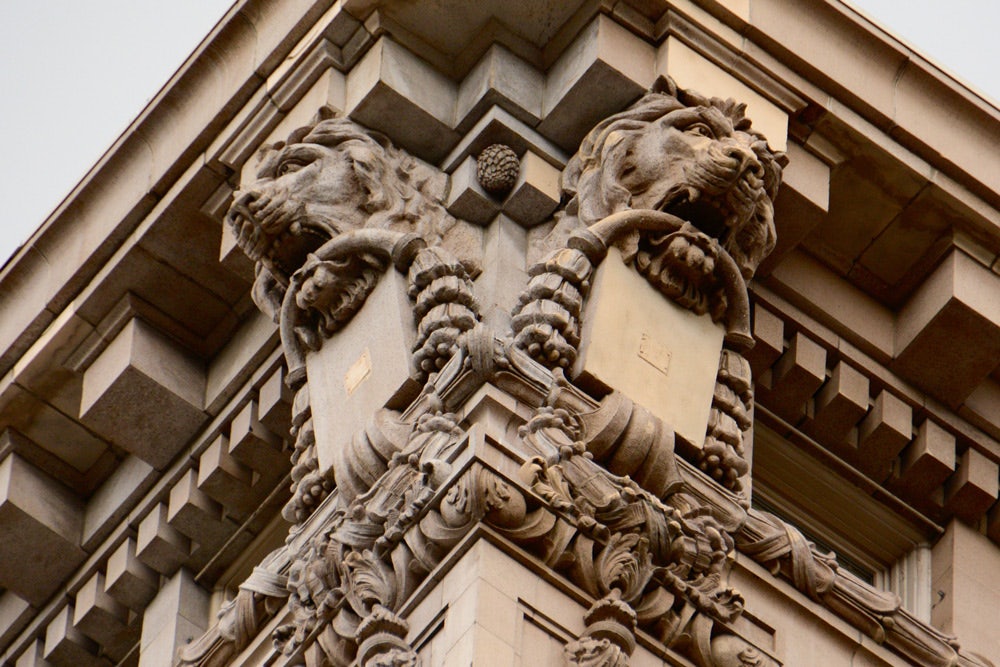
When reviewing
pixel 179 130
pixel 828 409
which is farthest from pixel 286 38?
pixel 828 409

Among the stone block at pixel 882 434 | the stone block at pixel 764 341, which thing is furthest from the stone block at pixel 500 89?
the stone block at pixel 882 434

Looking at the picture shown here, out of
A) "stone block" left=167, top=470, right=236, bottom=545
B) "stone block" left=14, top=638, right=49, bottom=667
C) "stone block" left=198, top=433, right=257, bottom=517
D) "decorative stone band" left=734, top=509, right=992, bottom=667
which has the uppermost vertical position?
"decorative stone band" left=734, top=509, right=992, bottom=667

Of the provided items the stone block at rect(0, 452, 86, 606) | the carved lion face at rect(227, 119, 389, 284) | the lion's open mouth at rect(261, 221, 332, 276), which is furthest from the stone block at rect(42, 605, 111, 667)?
the lion's open mouth at rect(261, 221, 332, 276)

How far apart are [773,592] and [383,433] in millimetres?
2480

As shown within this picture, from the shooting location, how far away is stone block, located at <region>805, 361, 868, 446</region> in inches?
894

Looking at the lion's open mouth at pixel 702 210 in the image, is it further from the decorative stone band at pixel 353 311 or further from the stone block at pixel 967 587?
the stone block at pixel 967 587

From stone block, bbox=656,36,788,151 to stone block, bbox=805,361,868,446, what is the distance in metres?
1.67

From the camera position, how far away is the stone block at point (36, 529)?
969 inches

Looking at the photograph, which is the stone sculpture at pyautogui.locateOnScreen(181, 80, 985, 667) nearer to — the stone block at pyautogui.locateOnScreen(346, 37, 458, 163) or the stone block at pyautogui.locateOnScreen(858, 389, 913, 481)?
the stone block at pyautogui.locateOnScreen(346, 37, 458, 163)

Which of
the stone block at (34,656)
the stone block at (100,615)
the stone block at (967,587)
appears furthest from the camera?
the stone block at (34,656)

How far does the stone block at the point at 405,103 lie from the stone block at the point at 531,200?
0.77 m

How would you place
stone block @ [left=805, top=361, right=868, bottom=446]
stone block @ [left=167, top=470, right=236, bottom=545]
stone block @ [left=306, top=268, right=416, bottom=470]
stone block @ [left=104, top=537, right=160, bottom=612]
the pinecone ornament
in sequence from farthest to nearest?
stone block @ [left=104, top=537, right=160, bottom=612] → stone block @ [left=167, top=470, right=236, bottom=545] → stone block @ [left=805, top=361, right=868, bottom=446] → the pinecone ornament → stone block @ [left=306, top=268, right=416, bottom=470]

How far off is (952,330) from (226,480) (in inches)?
193

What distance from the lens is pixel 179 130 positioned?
76.8ft
